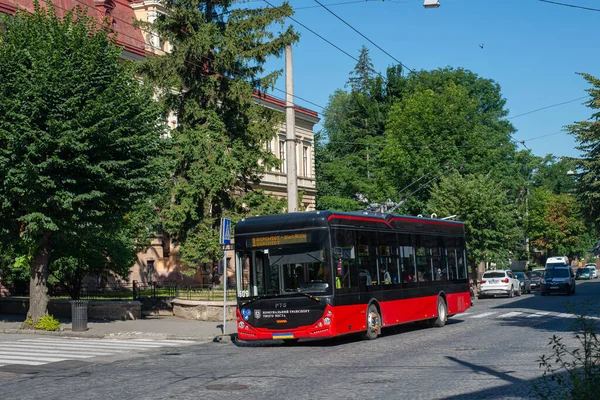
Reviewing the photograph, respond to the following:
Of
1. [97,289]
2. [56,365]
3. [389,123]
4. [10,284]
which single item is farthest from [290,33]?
[389,123]

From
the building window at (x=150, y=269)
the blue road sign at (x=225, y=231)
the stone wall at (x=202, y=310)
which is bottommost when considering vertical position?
the stone wall at (x=202, y=310)

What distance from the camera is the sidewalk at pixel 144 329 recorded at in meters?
23.5

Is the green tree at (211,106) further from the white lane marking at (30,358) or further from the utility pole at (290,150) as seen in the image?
the white lane marking at (30,358)

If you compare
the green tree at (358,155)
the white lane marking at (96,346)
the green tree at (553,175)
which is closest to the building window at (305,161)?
the green tree at (358,155)

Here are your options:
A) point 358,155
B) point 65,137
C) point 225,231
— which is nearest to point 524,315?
point 225,231

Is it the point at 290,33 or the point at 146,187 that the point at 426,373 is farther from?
the point at 290,33

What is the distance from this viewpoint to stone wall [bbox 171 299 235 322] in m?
29.0

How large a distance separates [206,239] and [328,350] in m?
20.5

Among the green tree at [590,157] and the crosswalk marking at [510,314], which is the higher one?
the green tree at [590,157]

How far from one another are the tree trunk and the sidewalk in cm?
69

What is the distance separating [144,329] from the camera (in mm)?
25297

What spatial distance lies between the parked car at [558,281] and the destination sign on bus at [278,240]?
38028mm

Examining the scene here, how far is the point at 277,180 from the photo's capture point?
198 ft

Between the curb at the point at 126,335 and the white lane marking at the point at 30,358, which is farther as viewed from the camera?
the curb at the point at 126,335
